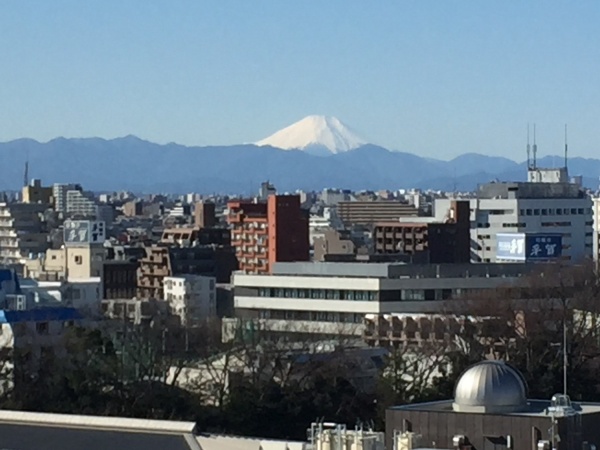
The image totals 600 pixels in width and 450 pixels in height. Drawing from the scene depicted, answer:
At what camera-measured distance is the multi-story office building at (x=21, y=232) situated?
150125mm

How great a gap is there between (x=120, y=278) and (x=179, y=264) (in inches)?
150

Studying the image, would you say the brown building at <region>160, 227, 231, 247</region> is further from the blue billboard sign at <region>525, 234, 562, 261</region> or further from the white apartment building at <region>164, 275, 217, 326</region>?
the blue billboard sign at <region>525, 234, 562, 261</region>

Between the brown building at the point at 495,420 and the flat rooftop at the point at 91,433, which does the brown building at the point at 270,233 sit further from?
the brown building at the point at 495,420

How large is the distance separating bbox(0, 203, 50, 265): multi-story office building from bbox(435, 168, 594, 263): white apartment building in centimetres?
3389

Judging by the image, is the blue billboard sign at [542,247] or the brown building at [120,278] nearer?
the blue billboard sign at [542,247]

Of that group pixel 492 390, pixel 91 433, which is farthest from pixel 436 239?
pixel 492 390

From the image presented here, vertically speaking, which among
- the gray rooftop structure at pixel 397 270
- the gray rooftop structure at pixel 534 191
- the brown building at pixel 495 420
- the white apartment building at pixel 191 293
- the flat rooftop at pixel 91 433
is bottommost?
the white apartment building at pixel 191 293

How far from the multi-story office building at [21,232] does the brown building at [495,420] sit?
356 ft

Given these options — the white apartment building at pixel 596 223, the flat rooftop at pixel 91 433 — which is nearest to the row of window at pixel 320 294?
the flat rooftop at pixel 91 433

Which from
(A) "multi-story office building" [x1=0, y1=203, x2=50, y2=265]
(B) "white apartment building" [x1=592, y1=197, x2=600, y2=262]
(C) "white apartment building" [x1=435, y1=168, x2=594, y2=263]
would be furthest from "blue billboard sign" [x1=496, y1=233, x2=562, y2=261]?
(A) "multi-story office building" [x1=0, y1=203, x2=50, y2=265]

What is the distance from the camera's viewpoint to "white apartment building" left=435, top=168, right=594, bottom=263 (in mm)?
128250

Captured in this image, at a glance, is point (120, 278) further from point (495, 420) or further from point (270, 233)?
point (495, 420)

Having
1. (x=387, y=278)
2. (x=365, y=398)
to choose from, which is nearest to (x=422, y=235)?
(x=387, y=278)

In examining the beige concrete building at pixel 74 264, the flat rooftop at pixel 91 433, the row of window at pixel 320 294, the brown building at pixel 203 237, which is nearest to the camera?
the flat rooftop at pixel 91 433
